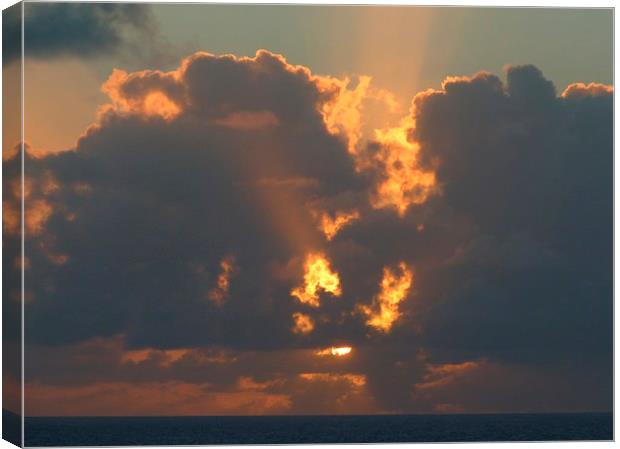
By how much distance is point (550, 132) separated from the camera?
2028 cm

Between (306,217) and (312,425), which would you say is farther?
(312,425)

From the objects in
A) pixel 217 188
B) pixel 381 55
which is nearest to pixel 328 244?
pixel 217 188

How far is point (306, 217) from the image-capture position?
19.9 meters

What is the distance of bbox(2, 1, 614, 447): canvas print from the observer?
19.3 m

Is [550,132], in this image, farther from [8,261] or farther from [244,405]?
[8,261]

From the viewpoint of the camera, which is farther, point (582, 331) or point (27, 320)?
point (582, 331)

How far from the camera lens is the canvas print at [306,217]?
19.3m

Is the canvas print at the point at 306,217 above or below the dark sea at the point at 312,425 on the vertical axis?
above

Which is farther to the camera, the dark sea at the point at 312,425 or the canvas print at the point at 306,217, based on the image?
the canvas print at the point at 306,217

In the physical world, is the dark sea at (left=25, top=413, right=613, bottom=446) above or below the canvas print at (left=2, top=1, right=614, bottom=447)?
below

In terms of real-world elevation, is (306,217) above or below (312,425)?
above

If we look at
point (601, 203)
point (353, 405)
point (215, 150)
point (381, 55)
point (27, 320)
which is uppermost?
point (381, 55)

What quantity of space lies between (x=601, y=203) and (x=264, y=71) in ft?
20.5

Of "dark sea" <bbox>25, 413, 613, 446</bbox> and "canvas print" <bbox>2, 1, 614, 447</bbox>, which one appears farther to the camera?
"canvas print" <bbox>2, 1, 614, 447</bbox>
